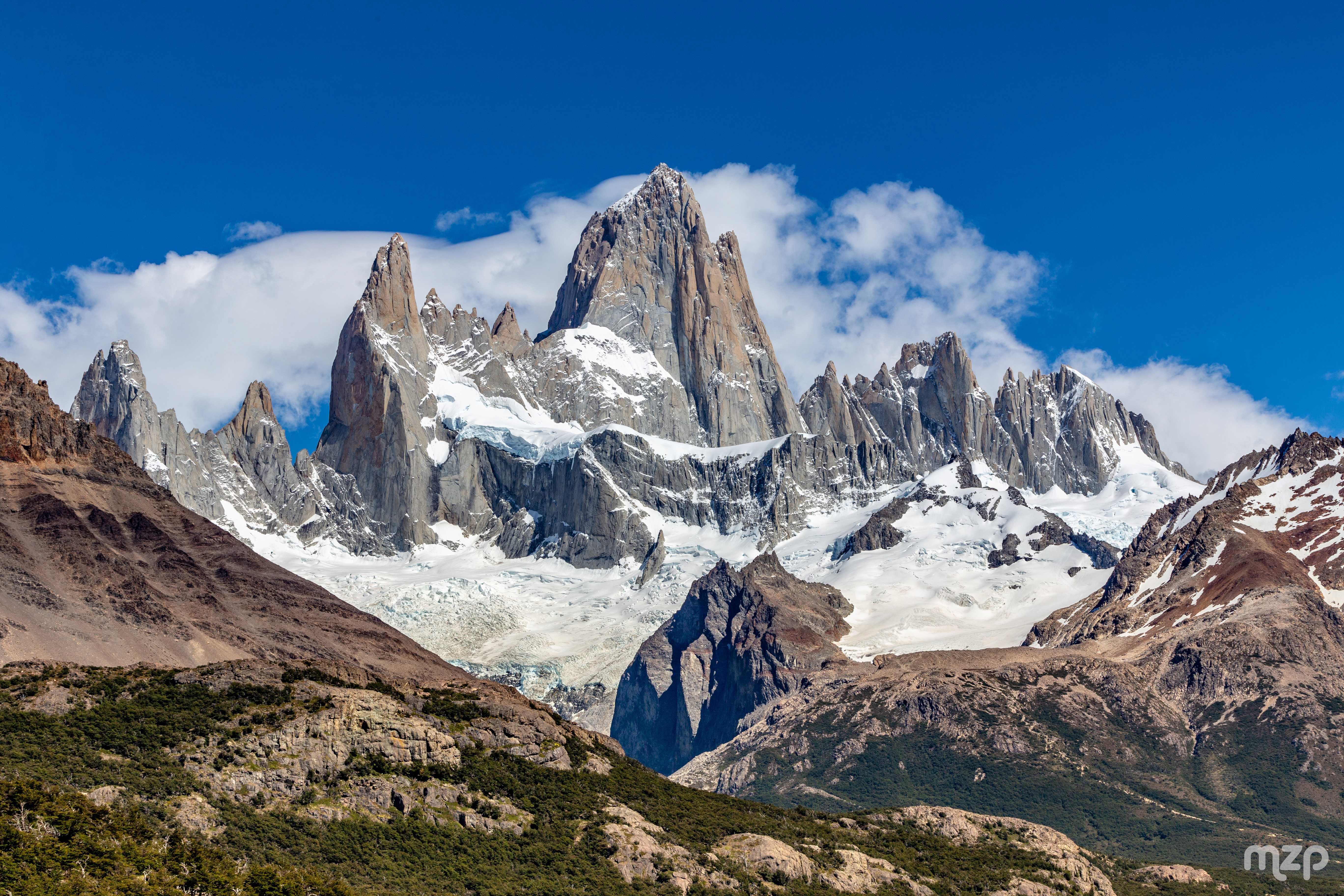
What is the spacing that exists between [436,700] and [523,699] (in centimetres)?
1868

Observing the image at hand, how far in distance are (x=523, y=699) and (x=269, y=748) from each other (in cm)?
4030

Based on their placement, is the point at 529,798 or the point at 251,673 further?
the point at 251,673

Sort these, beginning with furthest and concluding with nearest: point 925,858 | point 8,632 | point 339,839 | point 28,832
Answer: point 8,632 → point 925,858 → point 339,839 → point 28,832

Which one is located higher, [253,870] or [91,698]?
[91,698]

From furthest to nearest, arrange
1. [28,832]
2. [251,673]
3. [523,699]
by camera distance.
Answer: [523,699] < [251,673] < [28,832]

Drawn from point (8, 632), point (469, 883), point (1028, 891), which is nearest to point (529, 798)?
point (469, 883)

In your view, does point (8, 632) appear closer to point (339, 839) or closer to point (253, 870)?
point (339, 839)

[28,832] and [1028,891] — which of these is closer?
[28,832]

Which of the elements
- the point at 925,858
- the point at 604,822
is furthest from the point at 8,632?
the point at 925,858

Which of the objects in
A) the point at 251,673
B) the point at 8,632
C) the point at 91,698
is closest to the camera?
the point at 91,698

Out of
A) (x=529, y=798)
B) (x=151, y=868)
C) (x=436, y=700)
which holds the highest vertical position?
(x=436, y=700)

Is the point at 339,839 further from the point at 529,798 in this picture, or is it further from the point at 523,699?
the point at 523,699

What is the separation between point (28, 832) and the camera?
9412 cm

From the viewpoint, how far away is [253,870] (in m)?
99.6
